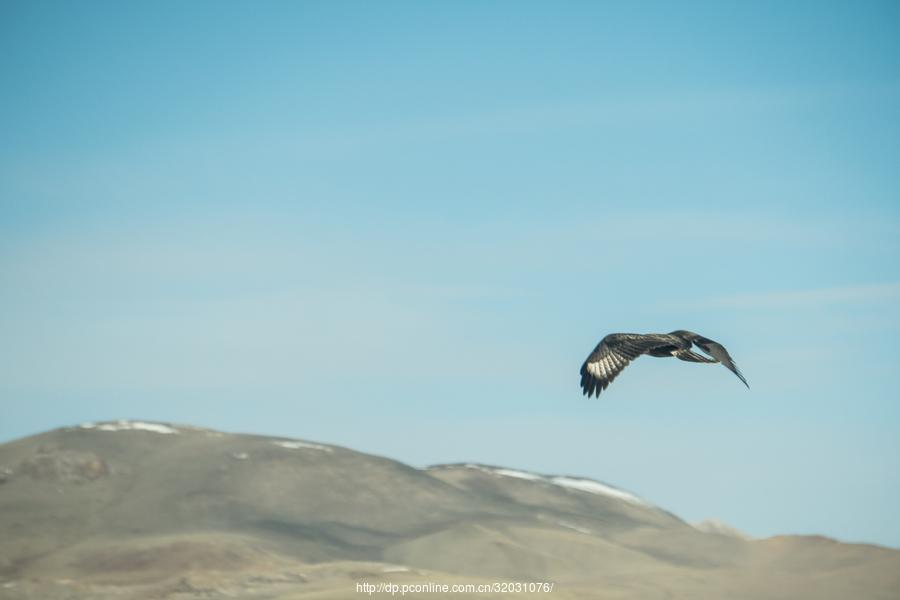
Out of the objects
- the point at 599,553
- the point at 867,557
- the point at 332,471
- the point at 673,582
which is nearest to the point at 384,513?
the point at 332,471

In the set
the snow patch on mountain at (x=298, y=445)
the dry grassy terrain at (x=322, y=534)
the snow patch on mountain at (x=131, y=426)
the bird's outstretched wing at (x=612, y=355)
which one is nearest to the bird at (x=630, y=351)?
the bird's outstretched wing at (x=612, y=355)

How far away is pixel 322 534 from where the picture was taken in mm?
158750

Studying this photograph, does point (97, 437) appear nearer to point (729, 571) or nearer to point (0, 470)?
point (0, 470)

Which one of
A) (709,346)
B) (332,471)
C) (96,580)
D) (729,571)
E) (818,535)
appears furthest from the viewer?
(332,471)

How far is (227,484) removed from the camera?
17262cm

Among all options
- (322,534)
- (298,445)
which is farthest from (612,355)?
(298,445)

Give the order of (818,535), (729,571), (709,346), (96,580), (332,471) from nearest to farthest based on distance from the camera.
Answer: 1. (709,346)
2. (96,580)
3. (729,571)
4. (818,535)
5. (332,471)

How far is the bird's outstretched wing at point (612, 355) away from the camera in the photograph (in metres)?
39.1

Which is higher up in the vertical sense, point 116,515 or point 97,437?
point 97,437

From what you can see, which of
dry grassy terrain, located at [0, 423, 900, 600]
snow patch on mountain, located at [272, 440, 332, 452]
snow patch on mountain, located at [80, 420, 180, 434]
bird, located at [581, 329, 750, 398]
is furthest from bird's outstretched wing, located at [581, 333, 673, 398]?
snow patch on mountain, located at [80, 420, 180, 434]

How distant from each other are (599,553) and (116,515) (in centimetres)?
5609

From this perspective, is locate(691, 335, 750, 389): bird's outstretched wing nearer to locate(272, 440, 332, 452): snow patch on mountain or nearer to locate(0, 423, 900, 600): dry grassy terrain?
locate(0, 423, 900, 600): dry grassy terrain

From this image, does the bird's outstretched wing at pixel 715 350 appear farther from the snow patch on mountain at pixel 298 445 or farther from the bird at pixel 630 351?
the snow patch on mountain at pixel 298 445

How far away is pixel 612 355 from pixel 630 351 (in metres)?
0.58
